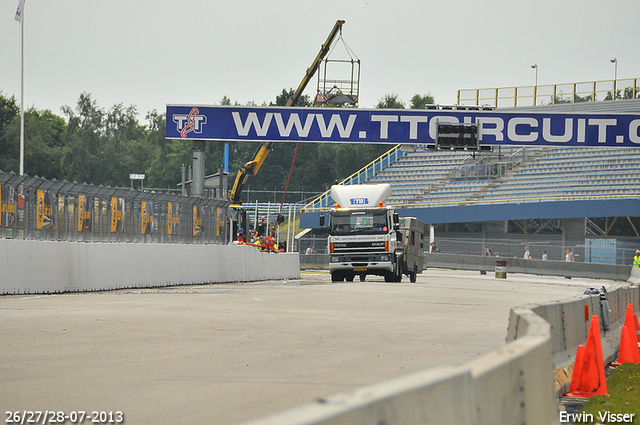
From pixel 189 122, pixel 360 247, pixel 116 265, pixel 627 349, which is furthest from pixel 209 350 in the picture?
pixel 189 122

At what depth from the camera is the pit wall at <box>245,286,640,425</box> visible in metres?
2.69

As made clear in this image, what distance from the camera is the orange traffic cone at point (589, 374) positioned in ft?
27.0

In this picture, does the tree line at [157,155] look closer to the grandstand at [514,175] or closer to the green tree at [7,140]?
the green tree at [7,140]

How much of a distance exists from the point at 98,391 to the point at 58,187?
1304cm

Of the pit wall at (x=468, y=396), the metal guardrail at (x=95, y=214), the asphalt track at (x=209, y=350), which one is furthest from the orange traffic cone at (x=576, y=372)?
the metal guardrail at (x=95, y=214)

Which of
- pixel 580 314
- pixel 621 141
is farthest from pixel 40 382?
pixel 621 141

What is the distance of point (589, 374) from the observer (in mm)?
8320

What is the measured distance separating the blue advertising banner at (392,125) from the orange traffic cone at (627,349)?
24030 mm

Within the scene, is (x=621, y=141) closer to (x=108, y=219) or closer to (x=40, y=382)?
(x=108, y=219)

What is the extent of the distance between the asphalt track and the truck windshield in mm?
12093

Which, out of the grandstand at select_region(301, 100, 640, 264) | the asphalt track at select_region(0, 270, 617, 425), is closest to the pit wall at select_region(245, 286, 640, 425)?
the asphalt track at select_region(0, 270, 617, 425)

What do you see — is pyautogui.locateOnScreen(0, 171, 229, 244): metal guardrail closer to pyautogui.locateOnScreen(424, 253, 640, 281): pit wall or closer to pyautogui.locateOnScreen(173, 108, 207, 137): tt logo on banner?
pyautogui.locateOnScreen(173, 108, 207, 137): tt logo on banner

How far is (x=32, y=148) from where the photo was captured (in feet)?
279

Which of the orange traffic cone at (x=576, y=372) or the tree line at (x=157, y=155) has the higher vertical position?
the tree line at (x=157, y=155)
